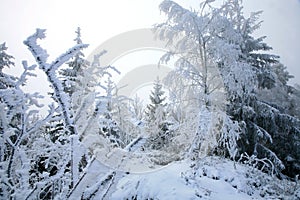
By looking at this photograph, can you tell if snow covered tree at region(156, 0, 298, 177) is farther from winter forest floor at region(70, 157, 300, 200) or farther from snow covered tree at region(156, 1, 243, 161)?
winter forest floor at region(70, 157, 300, 200)

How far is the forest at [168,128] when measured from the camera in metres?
2.15

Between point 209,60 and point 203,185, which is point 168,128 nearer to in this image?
point 209,60

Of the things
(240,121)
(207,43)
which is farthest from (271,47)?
(207,43)

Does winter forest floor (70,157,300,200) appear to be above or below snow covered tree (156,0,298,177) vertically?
below

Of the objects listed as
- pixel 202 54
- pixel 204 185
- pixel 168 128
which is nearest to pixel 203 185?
pixel 204 185

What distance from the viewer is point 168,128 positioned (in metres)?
10.9

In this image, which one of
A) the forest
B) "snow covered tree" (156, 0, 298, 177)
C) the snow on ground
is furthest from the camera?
"snow covered tree" (156, 0, 298, 177)

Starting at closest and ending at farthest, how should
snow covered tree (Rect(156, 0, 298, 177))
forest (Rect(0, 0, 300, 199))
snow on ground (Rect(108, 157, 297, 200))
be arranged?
forest (Rect(0, 0, 300, 199))
snow on ground (Rect(108, 157, 297, 200))
snow covered tree (Rect(156, 0, 298, 177))

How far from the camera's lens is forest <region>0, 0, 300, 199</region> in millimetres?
2148

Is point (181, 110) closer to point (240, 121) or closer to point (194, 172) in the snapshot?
point (194, 172)

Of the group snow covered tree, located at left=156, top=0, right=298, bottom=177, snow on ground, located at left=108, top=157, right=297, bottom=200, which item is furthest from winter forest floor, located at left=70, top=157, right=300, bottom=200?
snow covered tree, located at left=156, top=0, right=298, bottom=177

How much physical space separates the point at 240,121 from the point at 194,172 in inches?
216

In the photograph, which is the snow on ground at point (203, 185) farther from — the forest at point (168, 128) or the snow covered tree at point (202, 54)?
the snow covered tree at point (202, 54)

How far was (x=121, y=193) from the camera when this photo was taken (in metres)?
6.11
